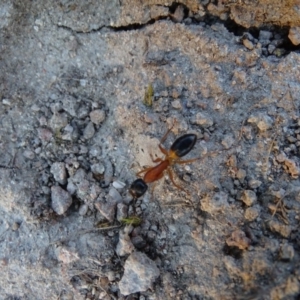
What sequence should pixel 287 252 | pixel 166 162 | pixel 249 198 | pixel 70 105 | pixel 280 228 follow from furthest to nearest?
pixel 70 105, pixel 166 162, pixel 249 198, pixel 280 228, pixel 287 252

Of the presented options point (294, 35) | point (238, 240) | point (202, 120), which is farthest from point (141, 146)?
point (294, 35)

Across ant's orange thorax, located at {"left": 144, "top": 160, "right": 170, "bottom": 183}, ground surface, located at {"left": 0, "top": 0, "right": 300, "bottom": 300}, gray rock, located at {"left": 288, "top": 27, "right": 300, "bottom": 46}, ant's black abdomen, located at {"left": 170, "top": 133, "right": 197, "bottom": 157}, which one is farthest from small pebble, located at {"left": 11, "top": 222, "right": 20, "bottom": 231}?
gray rock, located at {"left": 288, "top": 27, "right": 300, "bottom": 46}

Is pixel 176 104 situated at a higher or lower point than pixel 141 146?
higher

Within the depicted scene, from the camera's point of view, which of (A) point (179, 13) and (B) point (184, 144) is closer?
(B) point (184, 144)

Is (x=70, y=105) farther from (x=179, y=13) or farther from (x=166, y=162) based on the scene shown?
(x=179, y=13)

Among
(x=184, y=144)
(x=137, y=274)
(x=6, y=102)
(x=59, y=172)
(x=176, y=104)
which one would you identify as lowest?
(x=137, y=274)

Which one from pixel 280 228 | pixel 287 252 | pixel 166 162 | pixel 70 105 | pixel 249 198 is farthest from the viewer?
pixel 70 105

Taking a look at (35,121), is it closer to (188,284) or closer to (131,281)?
(131,281)

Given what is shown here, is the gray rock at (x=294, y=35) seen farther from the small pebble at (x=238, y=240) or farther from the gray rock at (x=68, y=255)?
the gray rock at (x=68, y=255)

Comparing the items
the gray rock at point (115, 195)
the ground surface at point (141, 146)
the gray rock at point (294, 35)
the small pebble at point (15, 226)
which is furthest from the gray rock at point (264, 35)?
the small pebble at point (15, 226)
